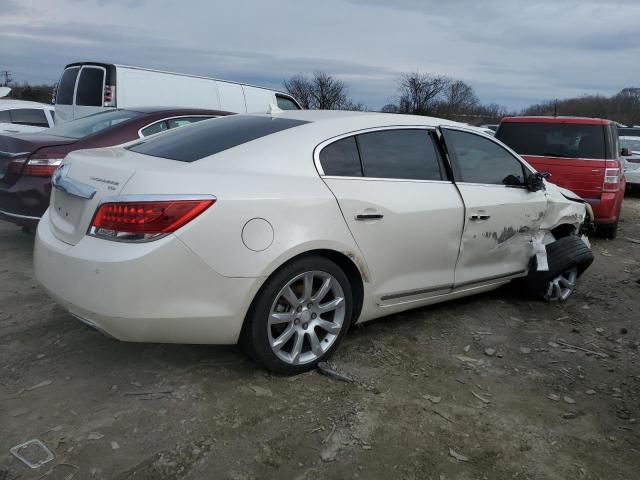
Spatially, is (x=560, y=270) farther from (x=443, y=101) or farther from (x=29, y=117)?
(x=443, y=101)

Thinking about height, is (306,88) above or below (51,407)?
above

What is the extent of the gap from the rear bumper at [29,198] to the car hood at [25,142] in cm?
30

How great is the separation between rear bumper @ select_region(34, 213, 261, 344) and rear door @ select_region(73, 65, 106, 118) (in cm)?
613

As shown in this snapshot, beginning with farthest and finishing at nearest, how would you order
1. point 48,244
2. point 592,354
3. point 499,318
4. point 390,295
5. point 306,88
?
point 306,88 < point 499,318 < point 592,354 < point 390,295 < point 48,244

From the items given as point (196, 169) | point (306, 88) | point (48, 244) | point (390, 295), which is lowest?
point (390, 295)

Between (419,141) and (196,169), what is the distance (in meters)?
1.69

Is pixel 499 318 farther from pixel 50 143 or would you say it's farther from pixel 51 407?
pixel 50 143

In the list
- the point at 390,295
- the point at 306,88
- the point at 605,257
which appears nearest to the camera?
the point at 390,295

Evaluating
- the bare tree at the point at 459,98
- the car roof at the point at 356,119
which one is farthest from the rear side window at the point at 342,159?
the bare tree at the point at 459,98

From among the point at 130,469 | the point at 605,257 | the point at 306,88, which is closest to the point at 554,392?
the point at 130,469

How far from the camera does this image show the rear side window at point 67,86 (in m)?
8.86

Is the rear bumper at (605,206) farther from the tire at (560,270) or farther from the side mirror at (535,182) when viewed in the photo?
the side mirror at (535,182)

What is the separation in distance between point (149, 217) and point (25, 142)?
321 cm

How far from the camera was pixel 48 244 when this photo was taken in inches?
124
